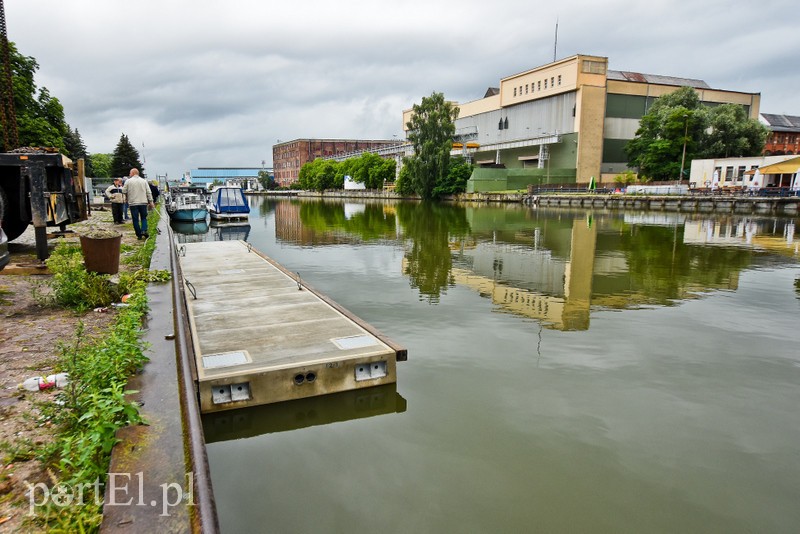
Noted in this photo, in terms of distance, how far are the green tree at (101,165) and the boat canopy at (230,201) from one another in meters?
79.8

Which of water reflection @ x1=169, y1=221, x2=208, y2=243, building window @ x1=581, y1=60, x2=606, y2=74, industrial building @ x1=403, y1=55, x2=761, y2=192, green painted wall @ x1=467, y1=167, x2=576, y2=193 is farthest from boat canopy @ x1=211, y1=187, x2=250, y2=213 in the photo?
building window @ x1=581, y1=60, x2=606, y2=74

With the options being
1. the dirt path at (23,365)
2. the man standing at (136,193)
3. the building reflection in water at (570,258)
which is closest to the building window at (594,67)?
the building reflection in water at (570,258)

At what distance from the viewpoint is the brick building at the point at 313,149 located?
16188cm

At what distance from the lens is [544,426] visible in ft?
19.0

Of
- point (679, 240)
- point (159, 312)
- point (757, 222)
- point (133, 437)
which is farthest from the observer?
point (757, 222)

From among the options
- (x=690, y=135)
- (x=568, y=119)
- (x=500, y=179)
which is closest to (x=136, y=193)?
(x=690, y=135)

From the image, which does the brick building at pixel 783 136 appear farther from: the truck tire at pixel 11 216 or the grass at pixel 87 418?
the grass at pixel 87 418

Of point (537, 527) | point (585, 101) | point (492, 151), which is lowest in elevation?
point (537, 527)

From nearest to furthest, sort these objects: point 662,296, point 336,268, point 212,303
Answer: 1. point 212,303
2. point 662,296
3. point 336,268

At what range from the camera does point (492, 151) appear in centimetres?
8256

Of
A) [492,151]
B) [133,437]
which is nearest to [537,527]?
[133,437]

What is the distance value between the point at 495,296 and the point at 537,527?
8.25 m

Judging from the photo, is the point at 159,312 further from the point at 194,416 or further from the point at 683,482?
the point at 683,482

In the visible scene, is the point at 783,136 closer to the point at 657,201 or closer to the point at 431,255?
the point at 657,201
